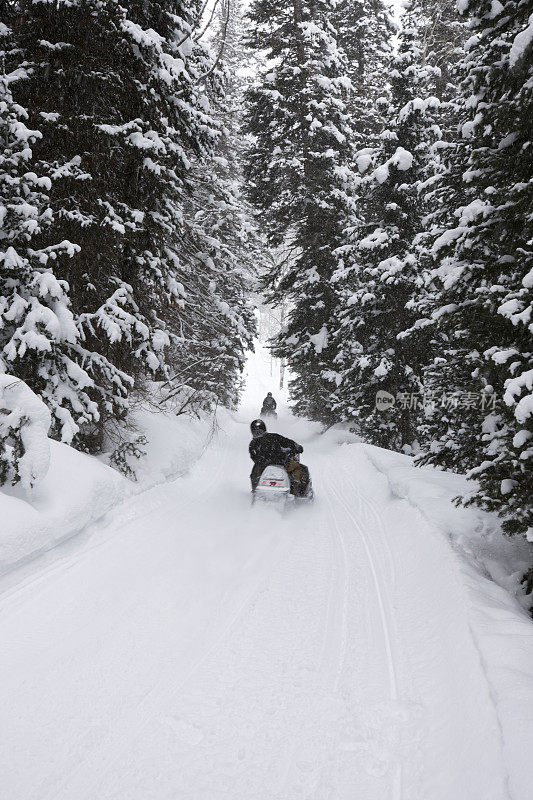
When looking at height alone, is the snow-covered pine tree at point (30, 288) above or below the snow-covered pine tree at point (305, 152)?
below

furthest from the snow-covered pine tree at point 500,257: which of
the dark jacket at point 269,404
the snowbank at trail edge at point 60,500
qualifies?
the dark jacket at point 269,404

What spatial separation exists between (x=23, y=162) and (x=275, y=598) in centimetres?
704

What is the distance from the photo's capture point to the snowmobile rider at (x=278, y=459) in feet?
30.0

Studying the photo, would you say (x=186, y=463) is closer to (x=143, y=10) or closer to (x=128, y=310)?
(x=128, y=310)

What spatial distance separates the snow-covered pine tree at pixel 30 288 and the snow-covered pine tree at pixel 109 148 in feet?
1.40

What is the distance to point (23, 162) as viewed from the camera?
6.97 metres

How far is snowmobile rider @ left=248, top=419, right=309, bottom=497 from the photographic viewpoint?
9148 millimetres

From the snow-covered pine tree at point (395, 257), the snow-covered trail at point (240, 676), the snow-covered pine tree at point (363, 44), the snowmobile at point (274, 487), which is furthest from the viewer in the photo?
the snow-covered pine tree at point (363, 44)

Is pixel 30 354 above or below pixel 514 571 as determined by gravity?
above

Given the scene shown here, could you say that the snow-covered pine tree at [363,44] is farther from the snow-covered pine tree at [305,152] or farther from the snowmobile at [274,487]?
the snowmobile at [274,487]

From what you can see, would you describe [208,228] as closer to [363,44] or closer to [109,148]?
[109,148]

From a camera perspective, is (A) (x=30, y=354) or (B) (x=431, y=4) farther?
(B) (x=431, y=4)

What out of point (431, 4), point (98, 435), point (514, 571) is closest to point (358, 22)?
point (431, 4)

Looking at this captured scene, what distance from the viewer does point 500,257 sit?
19.8ft
